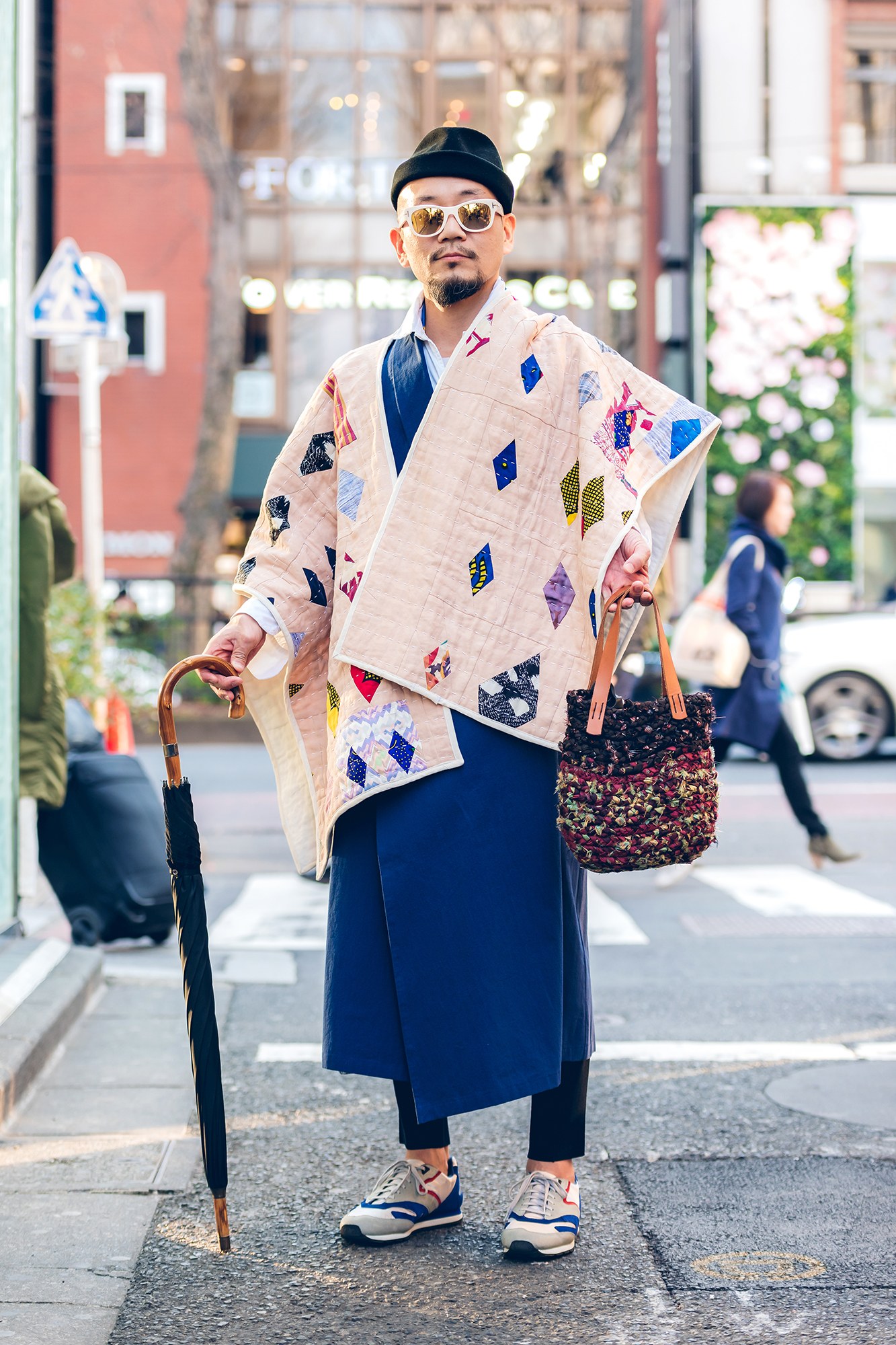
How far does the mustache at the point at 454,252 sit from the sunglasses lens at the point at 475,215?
37 mm

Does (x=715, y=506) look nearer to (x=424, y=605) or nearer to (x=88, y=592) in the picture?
(x=88, y=592)

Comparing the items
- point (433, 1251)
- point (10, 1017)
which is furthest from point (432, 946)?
point (10, 1017)

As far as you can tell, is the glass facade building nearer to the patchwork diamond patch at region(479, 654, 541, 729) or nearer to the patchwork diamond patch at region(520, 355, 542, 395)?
the patchwork diamond patch at region(520, 355, 542, 395)

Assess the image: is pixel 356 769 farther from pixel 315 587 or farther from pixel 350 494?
pixel 350 494

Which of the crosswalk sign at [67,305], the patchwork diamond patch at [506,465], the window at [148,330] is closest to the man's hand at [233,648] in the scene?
the patchwork diamond patch at [506,465]

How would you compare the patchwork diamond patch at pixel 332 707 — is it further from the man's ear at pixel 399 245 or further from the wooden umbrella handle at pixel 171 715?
the man's ear at pixel 399 245

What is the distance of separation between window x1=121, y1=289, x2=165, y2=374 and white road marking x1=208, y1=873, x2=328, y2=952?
20.8 meters

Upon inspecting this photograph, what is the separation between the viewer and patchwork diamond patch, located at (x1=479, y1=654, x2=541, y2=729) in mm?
2898

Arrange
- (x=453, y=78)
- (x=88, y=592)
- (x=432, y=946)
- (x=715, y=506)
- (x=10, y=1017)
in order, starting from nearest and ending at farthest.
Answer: (x=432, y=946) < (x=10, y=1017) < (x=88, y=592) < (x=715, y=506) < (x=453, y=78)

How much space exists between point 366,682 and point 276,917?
12.3 ft

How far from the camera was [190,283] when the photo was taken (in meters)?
27.5

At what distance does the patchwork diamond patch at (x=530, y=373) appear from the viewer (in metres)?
2.99

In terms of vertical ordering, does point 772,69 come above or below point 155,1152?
above

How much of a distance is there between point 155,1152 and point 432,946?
102 cm
